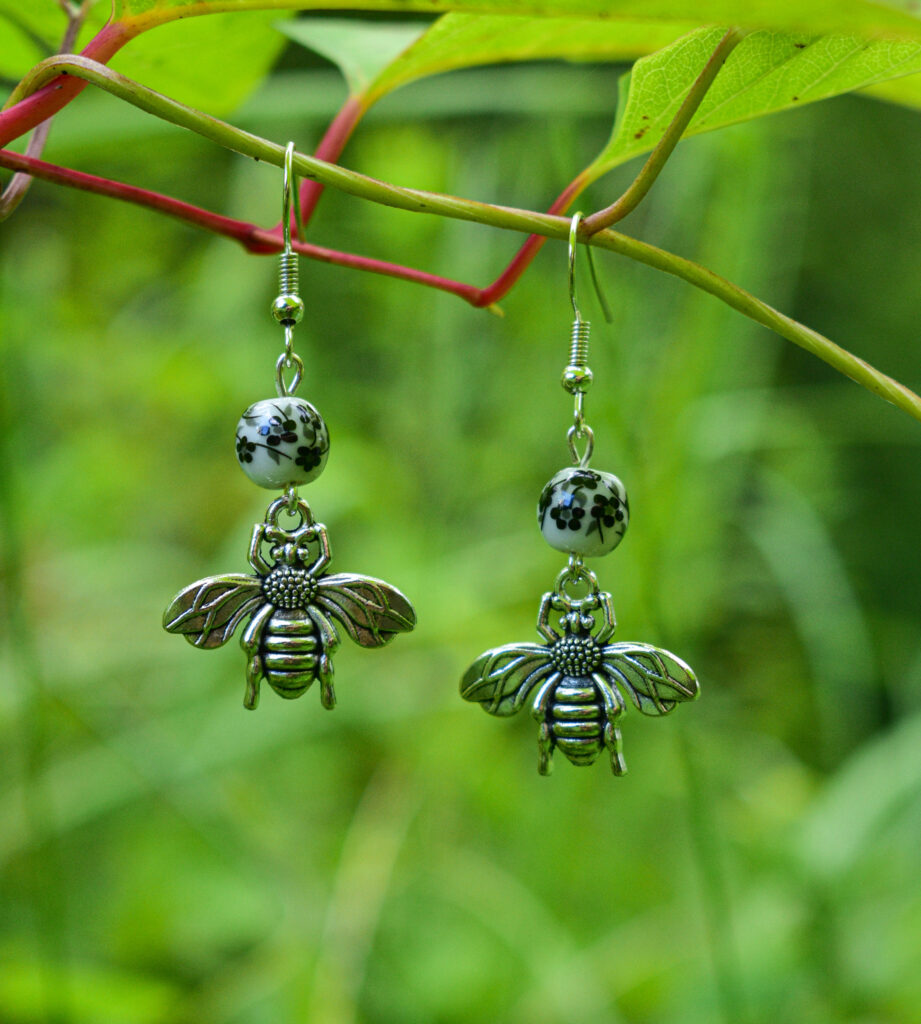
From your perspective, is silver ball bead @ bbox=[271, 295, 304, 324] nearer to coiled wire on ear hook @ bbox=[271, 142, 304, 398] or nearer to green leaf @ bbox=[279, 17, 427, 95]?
coiled wire on ear hook @ bbox=[271, 142, 304, 398]

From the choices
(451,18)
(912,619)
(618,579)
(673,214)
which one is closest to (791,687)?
(912,619)

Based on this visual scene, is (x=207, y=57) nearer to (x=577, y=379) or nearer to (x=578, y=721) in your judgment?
(x=577, y=379)

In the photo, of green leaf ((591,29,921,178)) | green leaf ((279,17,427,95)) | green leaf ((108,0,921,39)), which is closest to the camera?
green leaf ((108,0,921,39))

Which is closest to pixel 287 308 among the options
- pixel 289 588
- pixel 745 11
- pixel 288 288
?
pixel 288 288

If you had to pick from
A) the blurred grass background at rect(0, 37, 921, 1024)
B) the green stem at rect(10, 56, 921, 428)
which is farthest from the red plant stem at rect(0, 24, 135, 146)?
the blurred grass background at rect(0, 37, 921, 1024)

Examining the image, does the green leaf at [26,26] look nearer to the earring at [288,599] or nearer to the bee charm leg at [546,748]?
the earring at [288,599]

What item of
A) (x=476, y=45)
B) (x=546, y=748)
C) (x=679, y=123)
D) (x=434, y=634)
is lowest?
(x=546, y=748)
